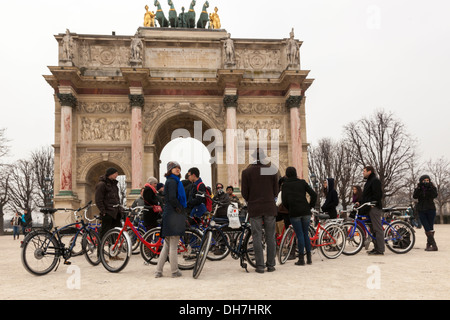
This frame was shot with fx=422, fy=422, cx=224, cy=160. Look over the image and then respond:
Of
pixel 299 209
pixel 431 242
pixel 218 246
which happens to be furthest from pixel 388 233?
pixel 218 246

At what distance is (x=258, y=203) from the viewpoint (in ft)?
25.0

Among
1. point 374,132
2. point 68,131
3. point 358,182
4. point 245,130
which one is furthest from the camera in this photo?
point 358,182

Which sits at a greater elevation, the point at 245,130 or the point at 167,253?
the point at 245,130

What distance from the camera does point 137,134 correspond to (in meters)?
26.7

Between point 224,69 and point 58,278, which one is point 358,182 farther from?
point 58,278

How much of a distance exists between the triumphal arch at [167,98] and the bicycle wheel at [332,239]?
55.9 ft

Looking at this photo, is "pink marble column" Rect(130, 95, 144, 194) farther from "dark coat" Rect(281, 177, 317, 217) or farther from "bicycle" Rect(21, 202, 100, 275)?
"dark coat" Rect(281, 177, 317, 217)

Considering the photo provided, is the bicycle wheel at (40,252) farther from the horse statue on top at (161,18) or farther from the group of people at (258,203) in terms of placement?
the horse statue on top at (161,18)

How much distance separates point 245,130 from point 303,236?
2021cm

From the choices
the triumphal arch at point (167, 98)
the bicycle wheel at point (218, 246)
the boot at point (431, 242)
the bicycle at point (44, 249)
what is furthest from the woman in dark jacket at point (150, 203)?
the triumphal arch at point (167, 98)


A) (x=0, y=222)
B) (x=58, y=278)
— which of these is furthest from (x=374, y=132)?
(x=0, y=222)

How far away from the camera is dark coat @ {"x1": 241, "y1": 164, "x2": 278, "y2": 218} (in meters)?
7.61

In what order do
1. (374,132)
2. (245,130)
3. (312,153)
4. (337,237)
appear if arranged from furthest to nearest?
(312,153), (374,132), (245,130), (337,237)

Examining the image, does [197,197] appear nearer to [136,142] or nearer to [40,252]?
[40,252]
